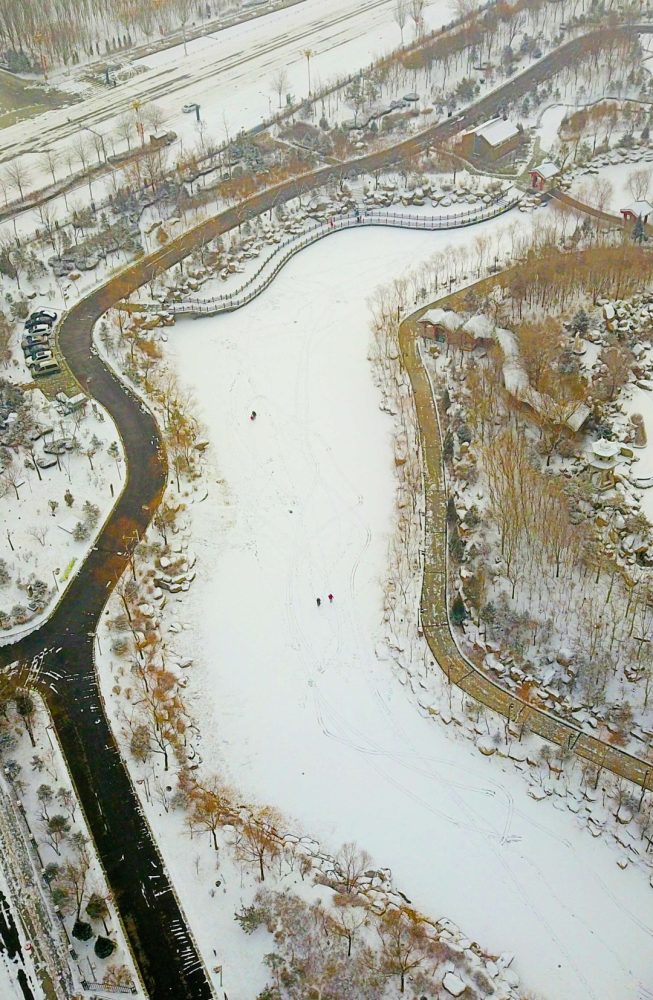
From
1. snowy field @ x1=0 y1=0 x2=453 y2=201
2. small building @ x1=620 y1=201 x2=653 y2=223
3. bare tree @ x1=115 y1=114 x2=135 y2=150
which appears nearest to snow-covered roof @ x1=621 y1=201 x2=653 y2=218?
small building @ x1=620 y1=201 x2=653 y2=223

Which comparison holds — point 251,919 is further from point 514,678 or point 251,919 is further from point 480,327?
point 480,327

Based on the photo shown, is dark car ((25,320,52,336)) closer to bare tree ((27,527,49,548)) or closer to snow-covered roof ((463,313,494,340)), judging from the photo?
bare tree ((27,527,49,548))

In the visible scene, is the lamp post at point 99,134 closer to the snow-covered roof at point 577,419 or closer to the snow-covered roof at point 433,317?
the snow-covered roof at point 433,317

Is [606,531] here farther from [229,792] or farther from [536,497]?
[229,792]

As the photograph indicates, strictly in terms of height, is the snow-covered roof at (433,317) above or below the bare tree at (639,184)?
below

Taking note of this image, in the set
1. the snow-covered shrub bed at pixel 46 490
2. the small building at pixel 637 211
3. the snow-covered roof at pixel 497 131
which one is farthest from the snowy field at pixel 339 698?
the snow-covered roof at pixel 497 131

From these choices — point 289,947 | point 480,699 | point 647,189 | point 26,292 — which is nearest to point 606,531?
point 480,699
